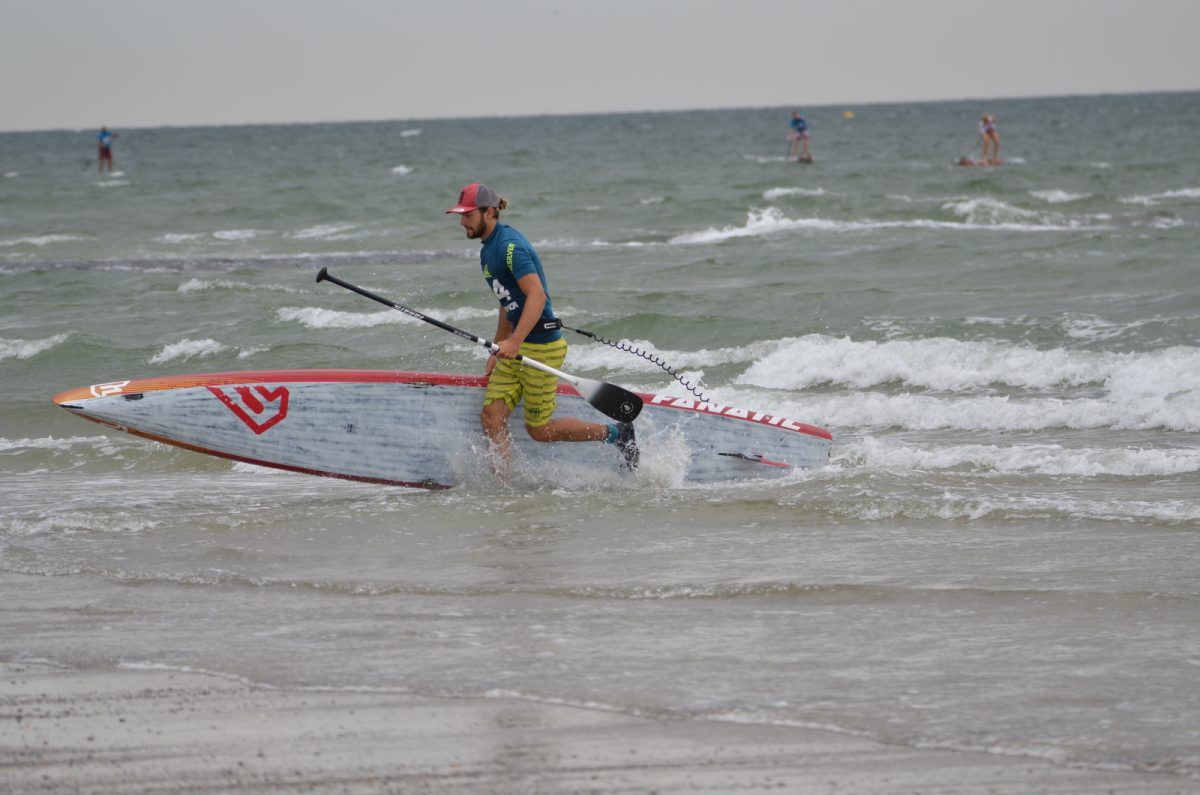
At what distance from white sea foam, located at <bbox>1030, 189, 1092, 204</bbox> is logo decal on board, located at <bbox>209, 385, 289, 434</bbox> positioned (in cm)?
2290

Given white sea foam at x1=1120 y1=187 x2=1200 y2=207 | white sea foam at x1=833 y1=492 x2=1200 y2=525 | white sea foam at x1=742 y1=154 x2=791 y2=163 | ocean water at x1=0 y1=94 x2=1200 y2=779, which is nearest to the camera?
ocean water at x1=0 y1=94 x2=1200 y2=779

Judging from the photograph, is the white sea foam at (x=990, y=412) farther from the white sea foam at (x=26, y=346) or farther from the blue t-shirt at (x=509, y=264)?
the white sea foam at (x=26, y=346)

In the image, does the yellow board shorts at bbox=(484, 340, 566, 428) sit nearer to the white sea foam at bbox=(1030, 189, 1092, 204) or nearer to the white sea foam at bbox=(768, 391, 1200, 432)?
the white sea foam at bbox=(768, 391, 1200, 432)

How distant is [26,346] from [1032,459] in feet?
32.9

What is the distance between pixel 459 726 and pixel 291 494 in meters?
4.42

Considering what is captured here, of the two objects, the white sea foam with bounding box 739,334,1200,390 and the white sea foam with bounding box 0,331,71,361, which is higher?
the white sea foam with bounding box 739,334,1200,390

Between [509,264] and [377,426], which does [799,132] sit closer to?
[377,426]

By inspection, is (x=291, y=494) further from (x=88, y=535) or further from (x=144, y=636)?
(x=144, y=636)

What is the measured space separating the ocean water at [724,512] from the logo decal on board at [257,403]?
1.63ft

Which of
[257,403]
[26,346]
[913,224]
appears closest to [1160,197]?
[913,224]

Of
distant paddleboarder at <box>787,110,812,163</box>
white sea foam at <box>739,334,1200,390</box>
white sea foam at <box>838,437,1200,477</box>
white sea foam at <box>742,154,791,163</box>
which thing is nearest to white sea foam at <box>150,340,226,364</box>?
white sea foam at <box>739,334,1200,390</box>

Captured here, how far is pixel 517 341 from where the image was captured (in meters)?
7.25

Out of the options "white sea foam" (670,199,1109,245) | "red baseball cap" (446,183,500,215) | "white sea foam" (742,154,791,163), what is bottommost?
"red baseball cap" (446,183,500,215)

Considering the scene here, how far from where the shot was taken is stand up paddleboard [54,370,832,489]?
8195 mm
